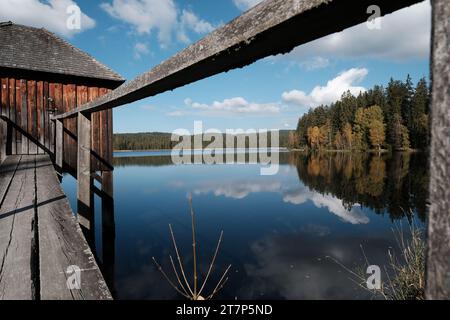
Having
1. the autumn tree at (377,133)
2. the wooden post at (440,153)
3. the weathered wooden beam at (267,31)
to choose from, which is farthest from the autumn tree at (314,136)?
the wooden post at (440,153)

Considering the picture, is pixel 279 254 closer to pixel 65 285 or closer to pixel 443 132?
pixel 65 285

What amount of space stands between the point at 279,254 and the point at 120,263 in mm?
6145

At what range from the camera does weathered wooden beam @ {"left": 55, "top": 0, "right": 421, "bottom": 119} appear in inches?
35.7

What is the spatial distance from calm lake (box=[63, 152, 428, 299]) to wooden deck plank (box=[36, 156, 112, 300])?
3.93ft

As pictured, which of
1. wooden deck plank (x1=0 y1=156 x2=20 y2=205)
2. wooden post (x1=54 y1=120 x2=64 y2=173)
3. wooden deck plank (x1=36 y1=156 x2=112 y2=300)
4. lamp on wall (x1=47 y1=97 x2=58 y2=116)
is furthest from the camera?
lamp on wall (x1=47 y1=97 x2=58 y2=116)

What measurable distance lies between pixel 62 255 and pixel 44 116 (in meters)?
9.67

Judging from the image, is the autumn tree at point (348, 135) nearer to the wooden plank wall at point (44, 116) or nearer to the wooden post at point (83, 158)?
the wooden plank wall at point (44, 116)

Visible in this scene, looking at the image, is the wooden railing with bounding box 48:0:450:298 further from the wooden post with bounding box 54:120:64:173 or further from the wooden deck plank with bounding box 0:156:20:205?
the wooden post with bounding box 54:120:64:173

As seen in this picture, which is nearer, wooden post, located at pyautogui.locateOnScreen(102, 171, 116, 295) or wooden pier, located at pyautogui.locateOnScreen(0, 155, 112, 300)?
wooden pier, located at pyautogui.locateOnScreen(0, 155, 112, 300)

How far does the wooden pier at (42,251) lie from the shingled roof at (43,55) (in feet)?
26.8

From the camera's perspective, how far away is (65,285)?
159 cm

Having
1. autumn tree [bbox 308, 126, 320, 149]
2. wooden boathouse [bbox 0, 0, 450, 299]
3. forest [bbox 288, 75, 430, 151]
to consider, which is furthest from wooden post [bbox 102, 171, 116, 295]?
autumn tree [bbox 308, 126, 320, 149]
